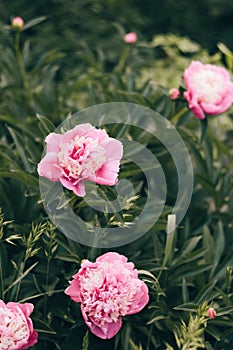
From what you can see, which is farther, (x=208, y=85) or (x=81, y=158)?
(x=208, y=85)

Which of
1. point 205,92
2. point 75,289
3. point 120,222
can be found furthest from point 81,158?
point 205,92

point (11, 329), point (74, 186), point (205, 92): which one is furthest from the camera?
point (205, 92)

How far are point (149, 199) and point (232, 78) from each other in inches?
22.5

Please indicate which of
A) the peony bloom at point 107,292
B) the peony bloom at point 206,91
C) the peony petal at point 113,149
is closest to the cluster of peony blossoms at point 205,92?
the peony bloom at point 206,91

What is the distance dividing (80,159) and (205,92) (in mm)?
526

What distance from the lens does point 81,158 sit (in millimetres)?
1278

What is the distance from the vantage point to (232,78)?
2023mm

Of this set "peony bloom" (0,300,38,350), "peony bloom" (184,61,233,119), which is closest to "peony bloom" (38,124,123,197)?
"peony bloom" (0,300,38,350)

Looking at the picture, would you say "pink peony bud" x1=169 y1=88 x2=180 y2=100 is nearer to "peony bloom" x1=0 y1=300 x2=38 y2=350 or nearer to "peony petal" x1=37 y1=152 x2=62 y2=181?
"peony petal" x1=37 y1=152 x2=62 y2=181

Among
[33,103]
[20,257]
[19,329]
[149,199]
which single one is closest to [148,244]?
[149,199]

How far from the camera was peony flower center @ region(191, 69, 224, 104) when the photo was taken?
1.67 meters

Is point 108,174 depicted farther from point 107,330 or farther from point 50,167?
point 107,330

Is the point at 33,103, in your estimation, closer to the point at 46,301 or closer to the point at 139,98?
the point at 139,98

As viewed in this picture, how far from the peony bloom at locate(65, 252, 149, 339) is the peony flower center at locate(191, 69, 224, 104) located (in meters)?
0.57
